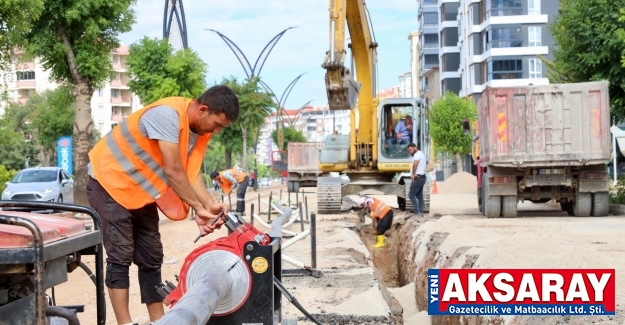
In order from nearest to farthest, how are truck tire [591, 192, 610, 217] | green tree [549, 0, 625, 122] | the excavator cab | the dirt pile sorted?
truck tire [591, 192, 610, 217] → green tree [549, 0, 625, 122] → the excavator cab → the dirt pile

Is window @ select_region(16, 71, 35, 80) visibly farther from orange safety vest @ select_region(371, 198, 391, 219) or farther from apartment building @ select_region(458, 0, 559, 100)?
apartment building @ select_region(458, 0, 559, 100)

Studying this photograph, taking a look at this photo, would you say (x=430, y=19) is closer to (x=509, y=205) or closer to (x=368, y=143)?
Result: (x=368, y=143)

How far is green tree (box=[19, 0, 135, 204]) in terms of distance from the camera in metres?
21.8

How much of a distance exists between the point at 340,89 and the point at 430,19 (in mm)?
82967

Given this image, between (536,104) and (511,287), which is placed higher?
(536,104)

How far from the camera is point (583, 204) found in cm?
1769

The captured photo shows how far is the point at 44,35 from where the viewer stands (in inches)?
873

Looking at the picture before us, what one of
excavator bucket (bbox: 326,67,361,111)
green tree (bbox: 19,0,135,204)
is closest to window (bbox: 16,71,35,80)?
green tree (bbox: 19,0,135,204)

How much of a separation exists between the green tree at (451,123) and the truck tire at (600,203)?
41.5m

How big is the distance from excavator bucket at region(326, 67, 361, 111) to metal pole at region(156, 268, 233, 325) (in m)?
12.1

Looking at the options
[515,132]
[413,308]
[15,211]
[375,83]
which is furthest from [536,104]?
[15,211]

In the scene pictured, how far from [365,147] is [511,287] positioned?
15069 mm

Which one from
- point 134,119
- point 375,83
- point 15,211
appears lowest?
point 15,211

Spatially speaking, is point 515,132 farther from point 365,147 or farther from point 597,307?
point 597,307
